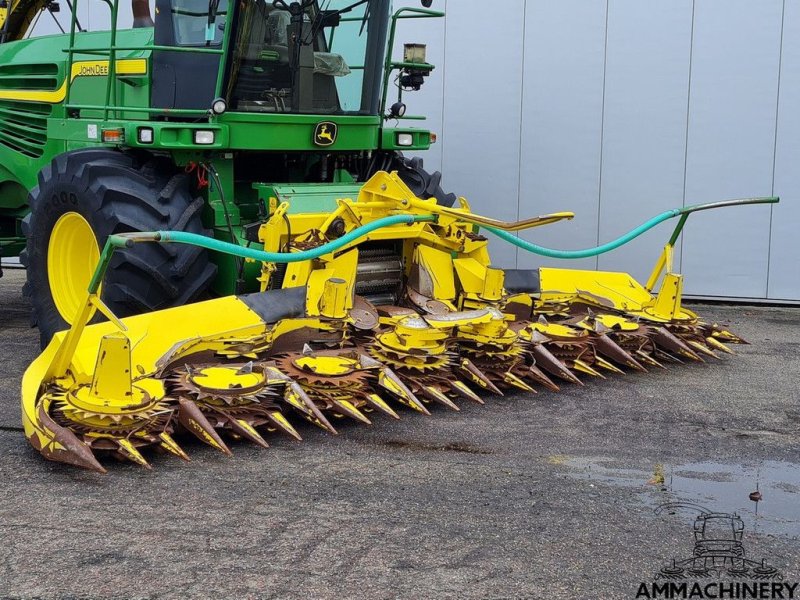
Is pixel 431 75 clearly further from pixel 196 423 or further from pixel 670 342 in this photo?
pixel 196 423

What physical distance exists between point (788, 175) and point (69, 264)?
19.0ft

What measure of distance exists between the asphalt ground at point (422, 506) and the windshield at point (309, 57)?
7.26 ft

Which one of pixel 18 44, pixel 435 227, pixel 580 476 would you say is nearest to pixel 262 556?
pixel 580 476

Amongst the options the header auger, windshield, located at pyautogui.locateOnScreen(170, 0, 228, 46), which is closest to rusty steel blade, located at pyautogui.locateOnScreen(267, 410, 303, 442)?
the header auger

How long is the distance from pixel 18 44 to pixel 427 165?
12.0 feet

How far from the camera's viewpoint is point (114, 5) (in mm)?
5898

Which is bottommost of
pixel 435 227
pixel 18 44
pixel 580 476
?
pixel 580 476

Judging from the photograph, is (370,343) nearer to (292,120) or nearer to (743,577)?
(292,120)

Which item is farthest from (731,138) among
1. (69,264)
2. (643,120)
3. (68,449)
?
(68,449)

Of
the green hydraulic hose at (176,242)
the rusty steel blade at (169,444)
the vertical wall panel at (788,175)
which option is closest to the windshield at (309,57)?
the green hydraulic hose at (176,242)

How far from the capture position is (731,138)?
8688mm

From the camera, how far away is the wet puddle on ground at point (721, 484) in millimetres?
3902

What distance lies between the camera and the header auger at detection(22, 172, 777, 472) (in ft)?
13.9

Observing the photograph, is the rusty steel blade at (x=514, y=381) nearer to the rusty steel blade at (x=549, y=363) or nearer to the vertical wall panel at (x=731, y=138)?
the rusty steel blade at (x=549, y=363)
